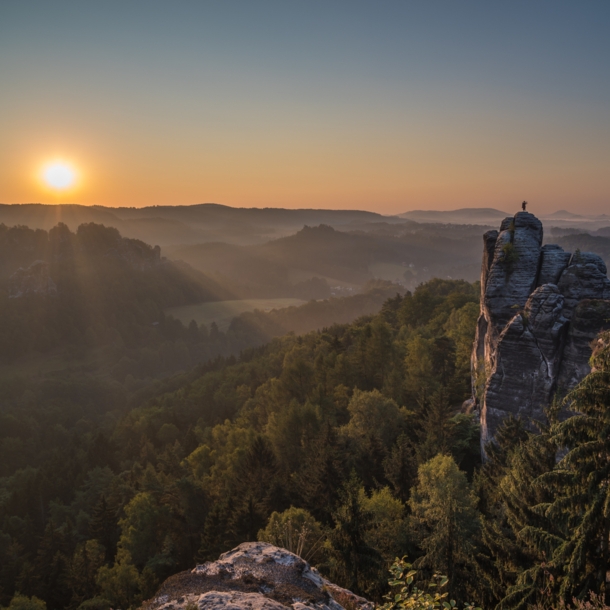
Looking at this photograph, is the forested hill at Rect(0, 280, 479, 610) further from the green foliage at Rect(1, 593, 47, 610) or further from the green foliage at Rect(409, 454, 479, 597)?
the green foliage at Rect(1, 593, 47, 610)

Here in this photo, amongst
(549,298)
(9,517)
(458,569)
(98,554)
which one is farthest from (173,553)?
(9,517)

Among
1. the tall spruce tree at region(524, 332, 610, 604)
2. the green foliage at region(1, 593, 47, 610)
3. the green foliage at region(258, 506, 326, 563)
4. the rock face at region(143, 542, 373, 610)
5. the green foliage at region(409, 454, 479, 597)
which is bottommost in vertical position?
the green foliage at region(1, 593, 47, 610)

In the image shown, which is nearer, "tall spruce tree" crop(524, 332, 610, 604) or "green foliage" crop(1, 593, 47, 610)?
"tall spruce tree" crop(524, 332, 610, 604)

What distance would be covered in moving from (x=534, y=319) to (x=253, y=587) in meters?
25.4

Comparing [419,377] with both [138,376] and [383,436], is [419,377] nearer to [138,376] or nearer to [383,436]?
[383,436]

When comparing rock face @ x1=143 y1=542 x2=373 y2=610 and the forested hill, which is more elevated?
rock face @ x1=143 y1=542 x2=373 y2=610

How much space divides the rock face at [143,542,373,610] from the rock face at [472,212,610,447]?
62.0 ft

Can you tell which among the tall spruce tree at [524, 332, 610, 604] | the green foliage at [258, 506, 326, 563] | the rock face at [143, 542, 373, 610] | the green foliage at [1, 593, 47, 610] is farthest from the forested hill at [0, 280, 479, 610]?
the tall spruce tree at [524, 332, 610, 604]

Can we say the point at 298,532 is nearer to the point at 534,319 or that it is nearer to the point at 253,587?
the point at 253,587

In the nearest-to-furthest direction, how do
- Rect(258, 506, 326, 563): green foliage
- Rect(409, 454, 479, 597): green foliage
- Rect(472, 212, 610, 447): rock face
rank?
Rect(409, 454, 479, 597): green foliage → Rect(258, 506, 326, 563): green foliage → Rect(472, 212, 610, 447): rock face

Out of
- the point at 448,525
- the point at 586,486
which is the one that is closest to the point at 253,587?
the point at 586,486

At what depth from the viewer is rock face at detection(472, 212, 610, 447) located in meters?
29.1

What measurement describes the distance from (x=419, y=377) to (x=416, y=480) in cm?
1945

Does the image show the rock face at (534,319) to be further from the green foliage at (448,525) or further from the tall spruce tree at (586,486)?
the tall spruce tree at (586,486)
